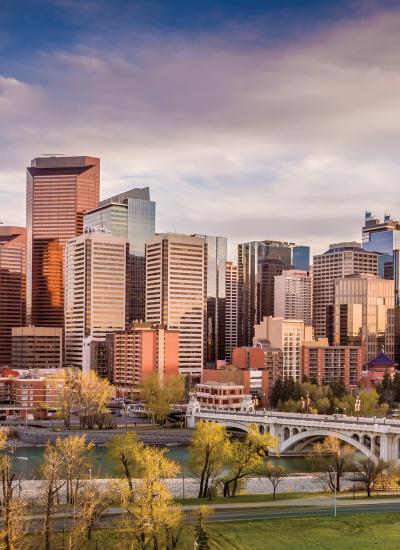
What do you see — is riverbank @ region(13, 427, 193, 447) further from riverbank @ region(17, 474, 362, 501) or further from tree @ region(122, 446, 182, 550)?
tree @ region(122, 446, 182, 550)

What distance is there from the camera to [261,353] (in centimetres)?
17038

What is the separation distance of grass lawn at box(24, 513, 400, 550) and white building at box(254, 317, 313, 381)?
4737 inches

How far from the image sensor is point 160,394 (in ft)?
457

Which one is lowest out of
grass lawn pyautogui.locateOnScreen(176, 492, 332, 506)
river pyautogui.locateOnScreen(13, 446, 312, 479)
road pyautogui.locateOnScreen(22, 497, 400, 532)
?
river pyautogui.locateOnScreen(13, 446, 312, 479)

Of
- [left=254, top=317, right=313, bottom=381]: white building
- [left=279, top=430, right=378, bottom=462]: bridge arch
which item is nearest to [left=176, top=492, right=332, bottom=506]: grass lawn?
[left=279, top=430, right=378, bottom=462]: bridge arch

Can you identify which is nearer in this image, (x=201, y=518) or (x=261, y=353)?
(x=201, y=518)

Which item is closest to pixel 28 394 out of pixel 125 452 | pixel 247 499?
pixel 125 452

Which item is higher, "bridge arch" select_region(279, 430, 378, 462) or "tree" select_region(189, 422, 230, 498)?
"tree" select_region(189, 422, 230, 498)

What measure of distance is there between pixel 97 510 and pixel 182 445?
65.5 m

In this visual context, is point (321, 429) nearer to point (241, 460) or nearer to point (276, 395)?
point (241, 460)

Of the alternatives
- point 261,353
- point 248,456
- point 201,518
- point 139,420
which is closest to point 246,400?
point 139,420

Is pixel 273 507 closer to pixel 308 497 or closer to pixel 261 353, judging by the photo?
pixel 308 497

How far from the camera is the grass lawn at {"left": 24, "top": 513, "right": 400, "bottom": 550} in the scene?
52.9 meters

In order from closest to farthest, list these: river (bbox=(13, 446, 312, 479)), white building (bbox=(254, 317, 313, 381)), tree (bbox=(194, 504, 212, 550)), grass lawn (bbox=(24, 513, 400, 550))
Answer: tree (bbox=(194, 504, 212, 550)), grass lawn (bbox=(24, 513, 400, 550)), river (bbox=(13, 446, 312, 479)), white building (bbox=(254, 317, 313, 381))
